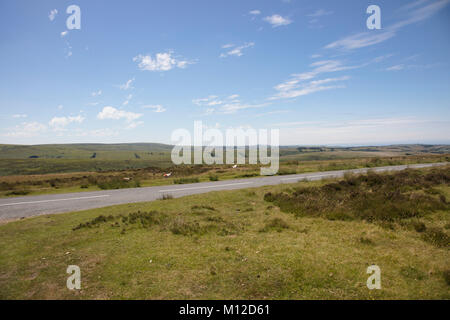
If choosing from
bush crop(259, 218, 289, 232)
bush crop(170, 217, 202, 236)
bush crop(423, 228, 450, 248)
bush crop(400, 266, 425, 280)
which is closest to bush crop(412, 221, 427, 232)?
bush crop(423, 228, 450, 248)

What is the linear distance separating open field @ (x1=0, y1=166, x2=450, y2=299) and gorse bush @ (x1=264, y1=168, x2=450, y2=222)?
0.08 meters

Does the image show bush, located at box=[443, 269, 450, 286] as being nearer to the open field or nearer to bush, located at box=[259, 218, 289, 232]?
the open field

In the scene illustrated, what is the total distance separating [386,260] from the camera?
6969 millimetres

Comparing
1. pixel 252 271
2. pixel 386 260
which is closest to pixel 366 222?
pixel 386 260

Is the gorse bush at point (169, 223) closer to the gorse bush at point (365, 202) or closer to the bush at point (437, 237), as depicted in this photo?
the gorse bush at point (365, 202)

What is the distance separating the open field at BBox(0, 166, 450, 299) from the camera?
5.72 meters

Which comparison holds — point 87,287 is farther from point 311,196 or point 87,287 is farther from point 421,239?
point 311,196

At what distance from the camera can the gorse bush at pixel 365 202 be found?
11.3 m

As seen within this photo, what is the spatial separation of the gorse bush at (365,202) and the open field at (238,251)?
0.08 metres

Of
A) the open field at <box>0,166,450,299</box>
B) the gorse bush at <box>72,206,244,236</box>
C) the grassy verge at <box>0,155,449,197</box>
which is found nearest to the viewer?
the open field at <box>0,166,450,299</box>

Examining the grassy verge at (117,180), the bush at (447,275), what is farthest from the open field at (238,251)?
the grassy verge at (117,180)
